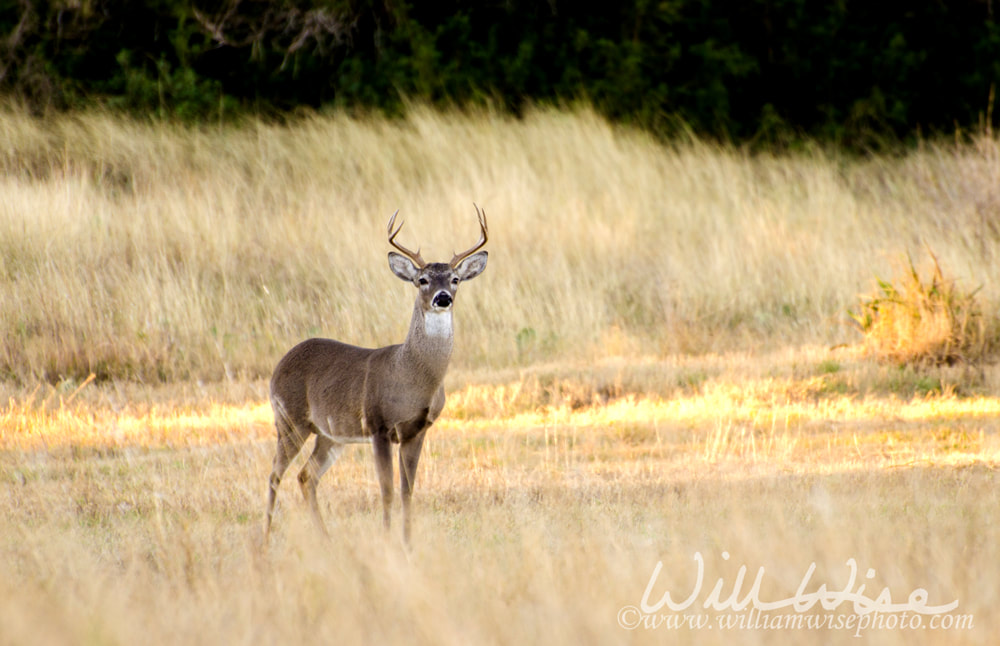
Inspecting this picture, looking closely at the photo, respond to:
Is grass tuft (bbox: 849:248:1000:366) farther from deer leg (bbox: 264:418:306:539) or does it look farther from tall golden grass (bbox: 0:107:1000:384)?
deer leg (bbox: 264:418:306:539)

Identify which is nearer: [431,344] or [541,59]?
[431,344]

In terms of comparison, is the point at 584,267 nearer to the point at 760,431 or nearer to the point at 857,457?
the point at 760,431

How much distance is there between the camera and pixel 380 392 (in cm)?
554

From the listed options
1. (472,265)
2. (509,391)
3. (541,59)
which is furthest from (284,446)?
(541,59)

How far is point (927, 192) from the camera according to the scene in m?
14.3

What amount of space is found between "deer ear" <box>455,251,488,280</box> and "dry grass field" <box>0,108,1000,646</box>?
1141 millimetres

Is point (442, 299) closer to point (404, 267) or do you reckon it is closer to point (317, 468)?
point (404, 267)

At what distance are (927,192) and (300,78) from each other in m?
8.44

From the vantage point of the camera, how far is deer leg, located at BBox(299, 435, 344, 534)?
575cm

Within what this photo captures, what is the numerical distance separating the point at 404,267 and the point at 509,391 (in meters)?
2.98

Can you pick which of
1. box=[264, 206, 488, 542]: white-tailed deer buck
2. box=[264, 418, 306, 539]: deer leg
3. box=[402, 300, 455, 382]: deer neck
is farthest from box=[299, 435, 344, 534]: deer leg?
box=[402, 300, 455, 382]: deer neck

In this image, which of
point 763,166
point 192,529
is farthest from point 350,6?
point 192,529

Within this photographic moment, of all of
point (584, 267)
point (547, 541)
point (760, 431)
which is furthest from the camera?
point (584, 267)

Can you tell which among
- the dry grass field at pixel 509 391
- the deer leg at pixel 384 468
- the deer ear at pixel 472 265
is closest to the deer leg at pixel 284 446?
the dry grass field at pixel 509 391
